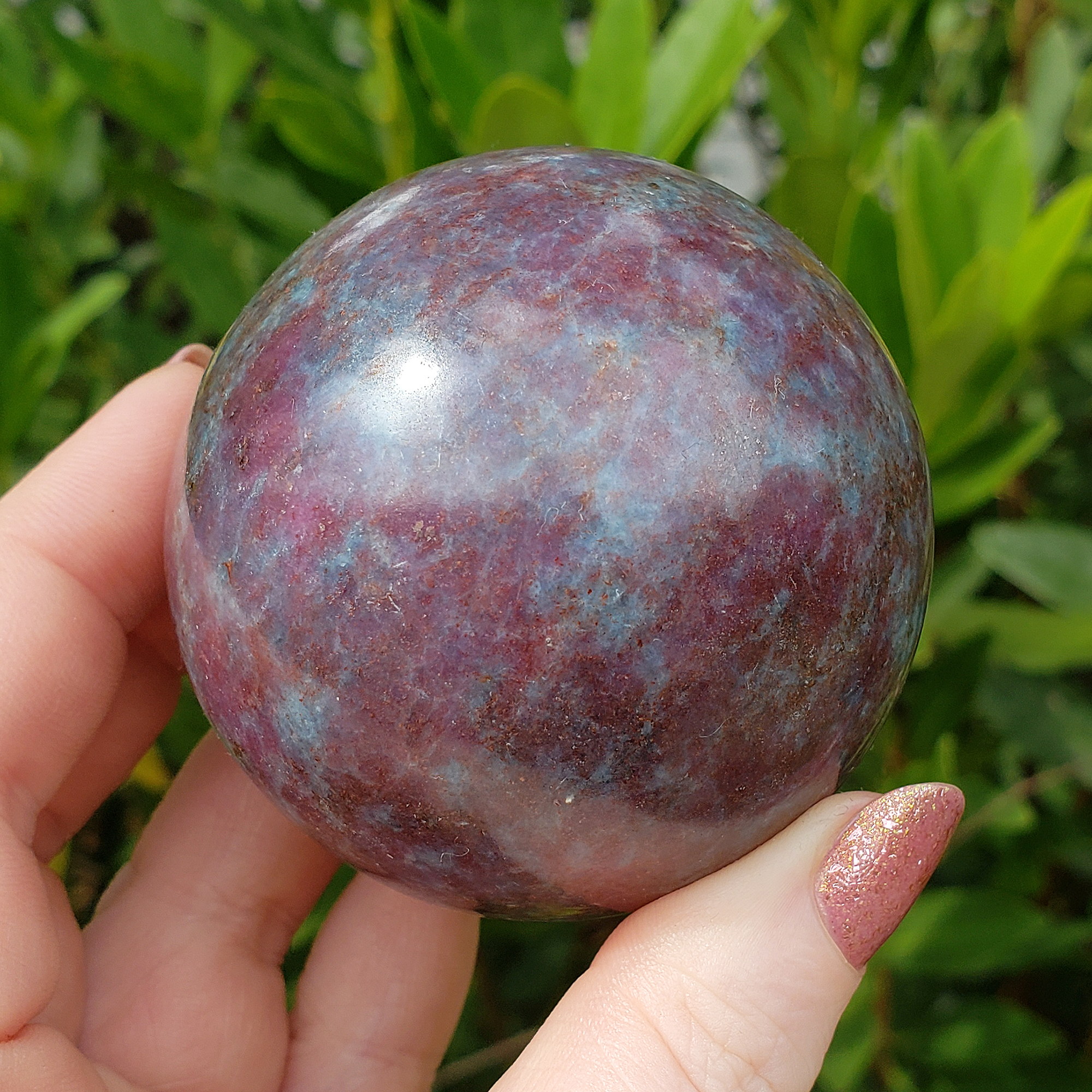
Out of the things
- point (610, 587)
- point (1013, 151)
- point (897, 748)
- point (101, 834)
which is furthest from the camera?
point (101, 834)

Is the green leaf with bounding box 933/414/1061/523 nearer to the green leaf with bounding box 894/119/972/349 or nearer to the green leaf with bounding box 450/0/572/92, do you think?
the green leaf with bounding box 894/119/972/349

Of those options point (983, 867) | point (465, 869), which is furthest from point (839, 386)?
point (983, 867)

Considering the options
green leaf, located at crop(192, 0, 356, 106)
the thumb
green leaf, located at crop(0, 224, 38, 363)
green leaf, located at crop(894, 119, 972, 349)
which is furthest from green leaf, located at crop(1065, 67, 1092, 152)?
green leaf, located at crop(0, 224, 38, 363)

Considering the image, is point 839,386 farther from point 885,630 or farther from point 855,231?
point 855,231

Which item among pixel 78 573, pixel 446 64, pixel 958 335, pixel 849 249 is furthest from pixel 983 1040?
pixel 446 64

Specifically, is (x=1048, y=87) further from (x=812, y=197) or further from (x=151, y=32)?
(x=151, y=32)

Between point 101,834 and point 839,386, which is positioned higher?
point 839,386
